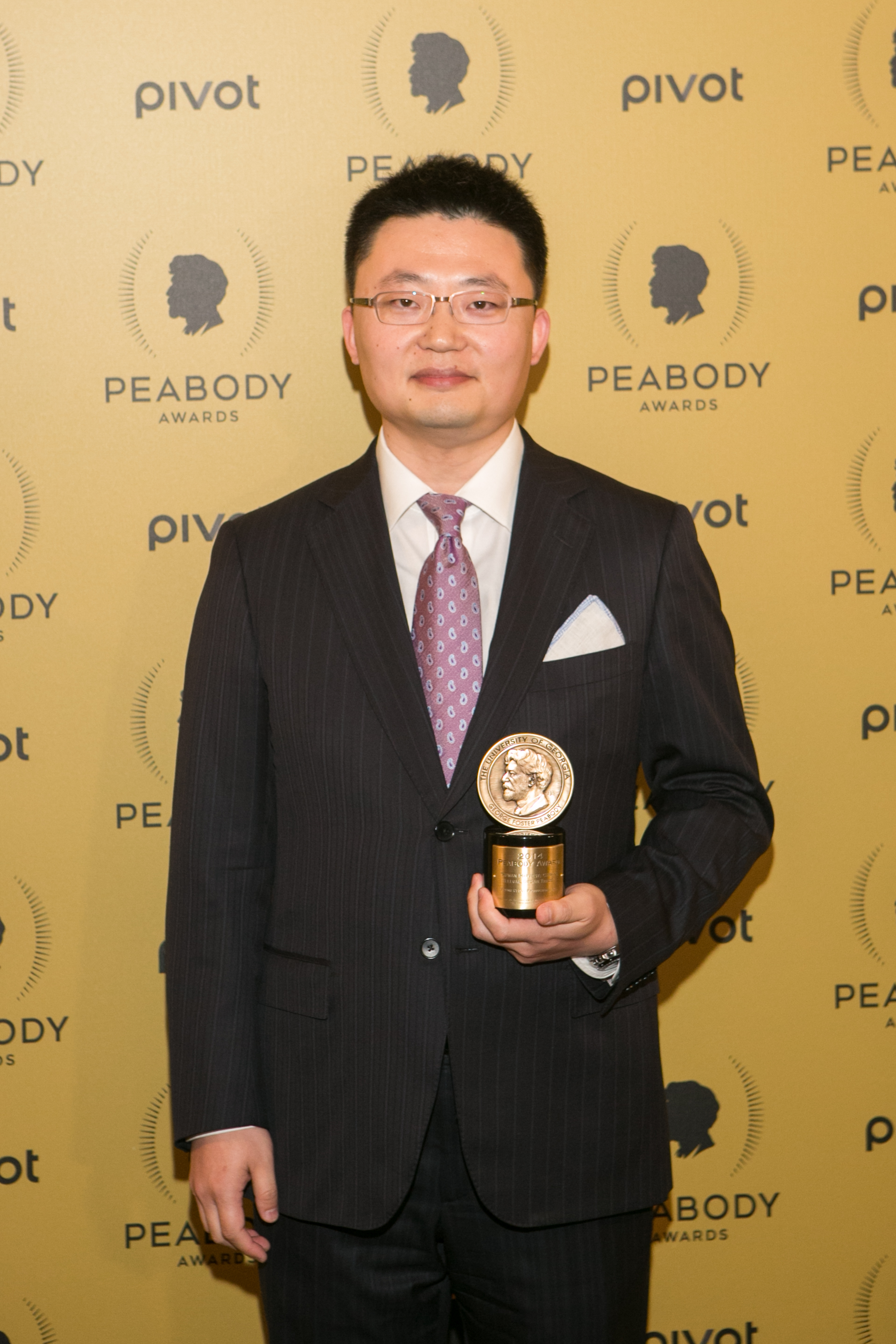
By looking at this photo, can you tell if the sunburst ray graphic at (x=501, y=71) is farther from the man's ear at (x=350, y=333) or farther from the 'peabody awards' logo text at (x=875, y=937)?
the 'peabody awards' logo text at (x=875, y=937)

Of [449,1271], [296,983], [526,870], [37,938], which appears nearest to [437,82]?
[526,870]

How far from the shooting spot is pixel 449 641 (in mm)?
1804

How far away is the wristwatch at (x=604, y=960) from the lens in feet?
5.60

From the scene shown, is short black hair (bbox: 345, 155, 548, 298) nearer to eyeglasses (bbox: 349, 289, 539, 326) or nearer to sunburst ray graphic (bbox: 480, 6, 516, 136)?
eyeglasses (bbox: 349, 289, 539, 326)

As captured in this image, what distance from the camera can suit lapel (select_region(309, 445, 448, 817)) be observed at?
172cm

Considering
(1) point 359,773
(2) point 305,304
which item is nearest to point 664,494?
(2) point 305,304

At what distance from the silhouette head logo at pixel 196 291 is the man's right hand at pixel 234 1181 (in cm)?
150

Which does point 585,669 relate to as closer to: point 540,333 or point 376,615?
point 376,615

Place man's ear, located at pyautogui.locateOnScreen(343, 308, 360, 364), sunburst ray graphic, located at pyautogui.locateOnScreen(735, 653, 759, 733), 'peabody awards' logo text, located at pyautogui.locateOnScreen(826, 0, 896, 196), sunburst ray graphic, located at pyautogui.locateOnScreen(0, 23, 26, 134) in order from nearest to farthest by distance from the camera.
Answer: man's ear, located at pyautogui.locateOnScreen(343, 308, 360, 364) < sunburst ray graphic, located at pyautogui.locateOnScreen(0, 23, 26, 134) < 'peabody awards' logo text, located at pyautogui.locateOnScreen(826, 0, 896, 196) < sunburst ray graphic, located at pyautogui.locateOnScreen(735, 653, 759, 733)

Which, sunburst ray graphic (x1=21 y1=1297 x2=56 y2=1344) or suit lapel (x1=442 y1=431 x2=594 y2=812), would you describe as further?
sunburst ray graphic (x1=21 y1=1297 x2=56 y2=1344)

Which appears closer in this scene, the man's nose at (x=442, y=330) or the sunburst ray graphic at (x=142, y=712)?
the man's nose at (x=442, y=330)

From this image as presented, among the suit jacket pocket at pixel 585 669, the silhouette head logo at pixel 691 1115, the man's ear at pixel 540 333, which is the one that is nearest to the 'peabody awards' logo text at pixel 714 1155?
the silhouette head logo at pixel 691 1115

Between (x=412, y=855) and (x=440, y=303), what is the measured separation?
0.85 meters

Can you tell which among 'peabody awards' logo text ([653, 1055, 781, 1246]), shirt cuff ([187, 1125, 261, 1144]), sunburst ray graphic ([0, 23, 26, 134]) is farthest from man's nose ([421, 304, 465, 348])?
'peabody awards' logo text ([653, 1055, 781, 1246])
